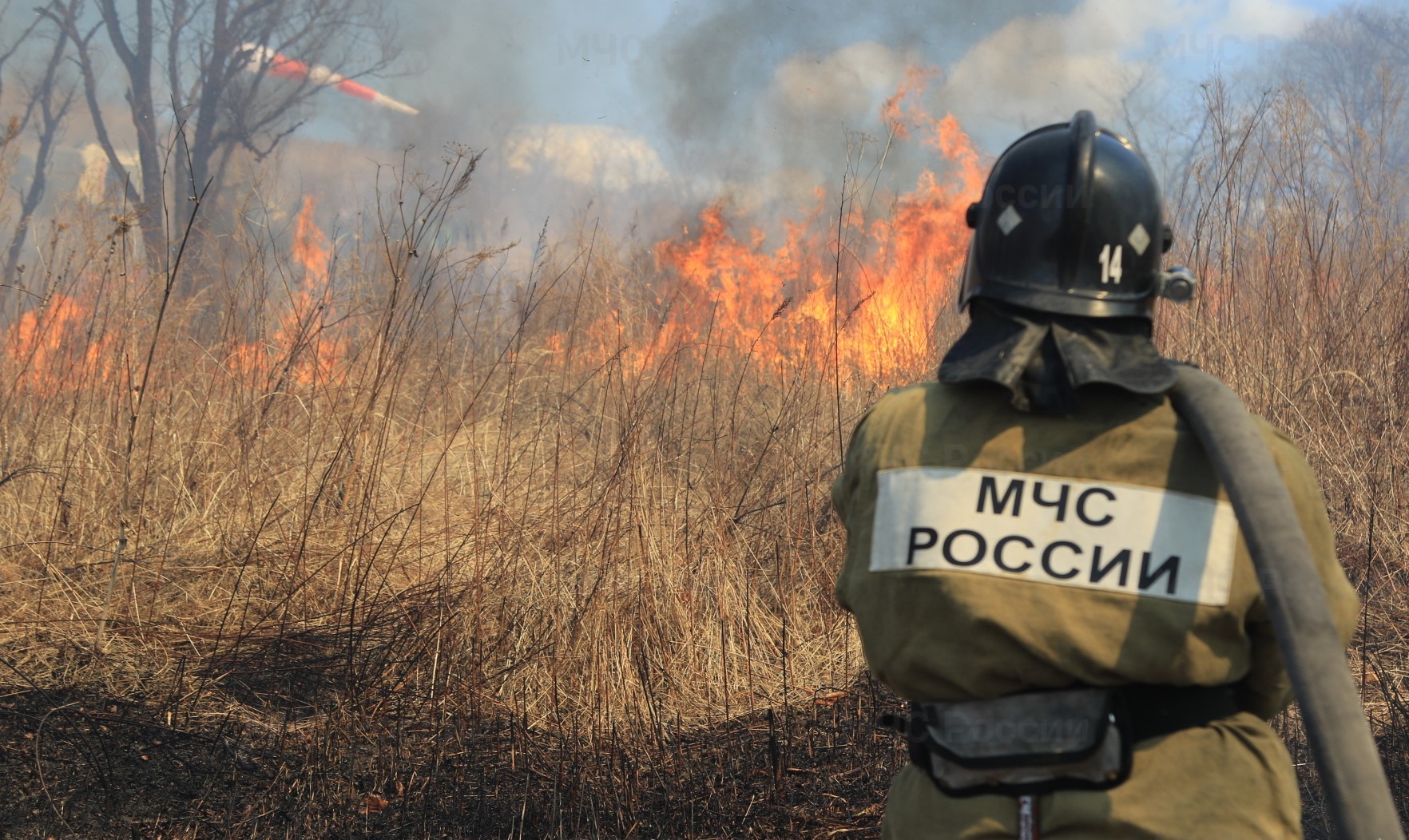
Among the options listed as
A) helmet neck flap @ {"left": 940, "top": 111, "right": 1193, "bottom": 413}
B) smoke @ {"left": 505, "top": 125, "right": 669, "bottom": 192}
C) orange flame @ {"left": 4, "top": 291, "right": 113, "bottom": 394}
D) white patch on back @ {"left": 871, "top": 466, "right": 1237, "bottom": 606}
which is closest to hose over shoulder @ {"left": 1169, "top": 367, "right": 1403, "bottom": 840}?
white patch on back @ {"left": 871, "top": 466, "right": 1237, "bottom": 606}

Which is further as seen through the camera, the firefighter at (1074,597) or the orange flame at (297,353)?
the orange flame at (297,353)

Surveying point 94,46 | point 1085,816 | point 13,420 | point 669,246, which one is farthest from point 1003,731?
point 94,46

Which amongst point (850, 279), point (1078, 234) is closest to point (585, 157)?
point (850, 279)

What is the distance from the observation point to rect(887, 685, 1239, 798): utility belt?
4.29 feet

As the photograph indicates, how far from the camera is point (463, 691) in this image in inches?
139

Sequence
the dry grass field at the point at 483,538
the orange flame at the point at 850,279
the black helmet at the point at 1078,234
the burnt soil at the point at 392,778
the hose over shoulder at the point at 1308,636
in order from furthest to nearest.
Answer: the orange flame at the point at 850,279
the dry grass field at the point at 483,538
the burnt soil at the point at 392,778
the black helmet at the point at 1078,234
the hose over shoulder at the point at 1308,636

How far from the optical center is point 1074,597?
1327mm

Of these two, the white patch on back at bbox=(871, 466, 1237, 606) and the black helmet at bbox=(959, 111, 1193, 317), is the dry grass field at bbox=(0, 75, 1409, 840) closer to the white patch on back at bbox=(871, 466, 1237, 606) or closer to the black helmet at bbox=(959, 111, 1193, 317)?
the white patch on back at bbox=(871, 466, 1237, 606)

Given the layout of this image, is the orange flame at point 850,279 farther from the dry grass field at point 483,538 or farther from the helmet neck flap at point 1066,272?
the helmet neck flap at point 1066,272

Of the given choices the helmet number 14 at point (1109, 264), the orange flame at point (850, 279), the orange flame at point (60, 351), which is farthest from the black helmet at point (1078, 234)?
the orange flame at point (60, 351)

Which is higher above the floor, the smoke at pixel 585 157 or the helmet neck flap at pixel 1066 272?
the smoke at pixel 585 157

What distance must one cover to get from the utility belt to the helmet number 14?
1.83 ft

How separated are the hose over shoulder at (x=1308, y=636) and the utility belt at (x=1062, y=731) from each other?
0.14m

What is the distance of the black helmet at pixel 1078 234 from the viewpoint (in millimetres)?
1465
